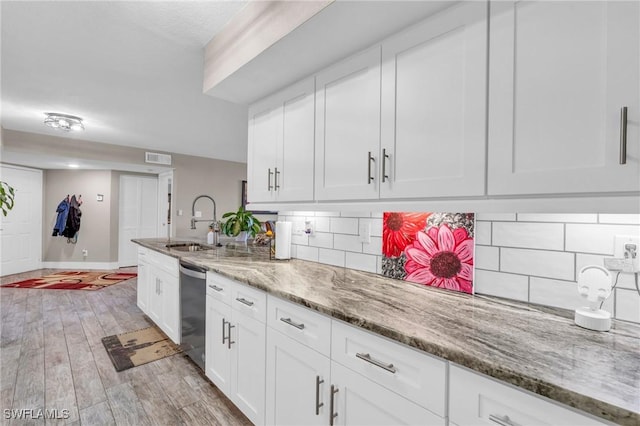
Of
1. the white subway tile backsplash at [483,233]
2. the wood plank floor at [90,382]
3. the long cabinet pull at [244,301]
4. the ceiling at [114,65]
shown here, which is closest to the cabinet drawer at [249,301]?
the long cabinet pull at [244,301]

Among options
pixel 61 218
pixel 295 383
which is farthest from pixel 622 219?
pixel 61 218

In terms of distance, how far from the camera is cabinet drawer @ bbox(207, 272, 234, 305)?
184 centimetres

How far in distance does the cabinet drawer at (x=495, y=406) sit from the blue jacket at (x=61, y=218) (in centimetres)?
757

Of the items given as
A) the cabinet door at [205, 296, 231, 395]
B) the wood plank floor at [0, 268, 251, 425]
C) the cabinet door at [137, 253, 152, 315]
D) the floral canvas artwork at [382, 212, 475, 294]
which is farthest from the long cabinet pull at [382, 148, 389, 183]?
the cabinet door at [137, 253, 152, 315]

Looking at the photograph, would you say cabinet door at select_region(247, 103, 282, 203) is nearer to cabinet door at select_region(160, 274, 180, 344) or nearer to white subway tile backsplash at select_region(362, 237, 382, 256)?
white subway tile backsplash at select_region(362, 237, 382, 256)

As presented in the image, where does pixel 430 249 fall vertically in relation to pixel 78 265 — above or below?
above

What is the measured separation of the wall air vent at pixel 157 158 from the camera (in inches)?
212

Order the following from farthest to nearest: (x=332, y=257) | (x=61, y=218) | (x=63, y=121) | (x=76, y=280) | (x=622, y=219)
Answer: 1. (x=61, y=218)
2. (x=76, y=280)
3. (x=63, y=121)
4. (x=332, y=257)
5. (x=622, y=219)

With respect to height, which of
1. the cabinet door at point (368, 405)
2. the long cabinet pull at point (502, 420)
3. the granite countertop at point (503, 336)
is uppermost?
the granite countertop at point (503, 336)

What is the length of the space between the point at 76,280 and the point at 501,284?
21.5 ft

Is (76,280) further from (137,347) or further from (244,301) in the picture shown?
(244,301)

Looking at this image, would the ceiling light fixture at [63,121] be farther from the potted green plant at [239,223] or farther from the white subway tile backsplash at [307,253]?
the white subway tile backsplash at [307,253]

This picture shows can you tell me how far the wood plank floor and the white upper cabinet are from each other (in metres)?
1.46

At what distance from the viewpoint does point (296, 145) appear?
191 centimetres
